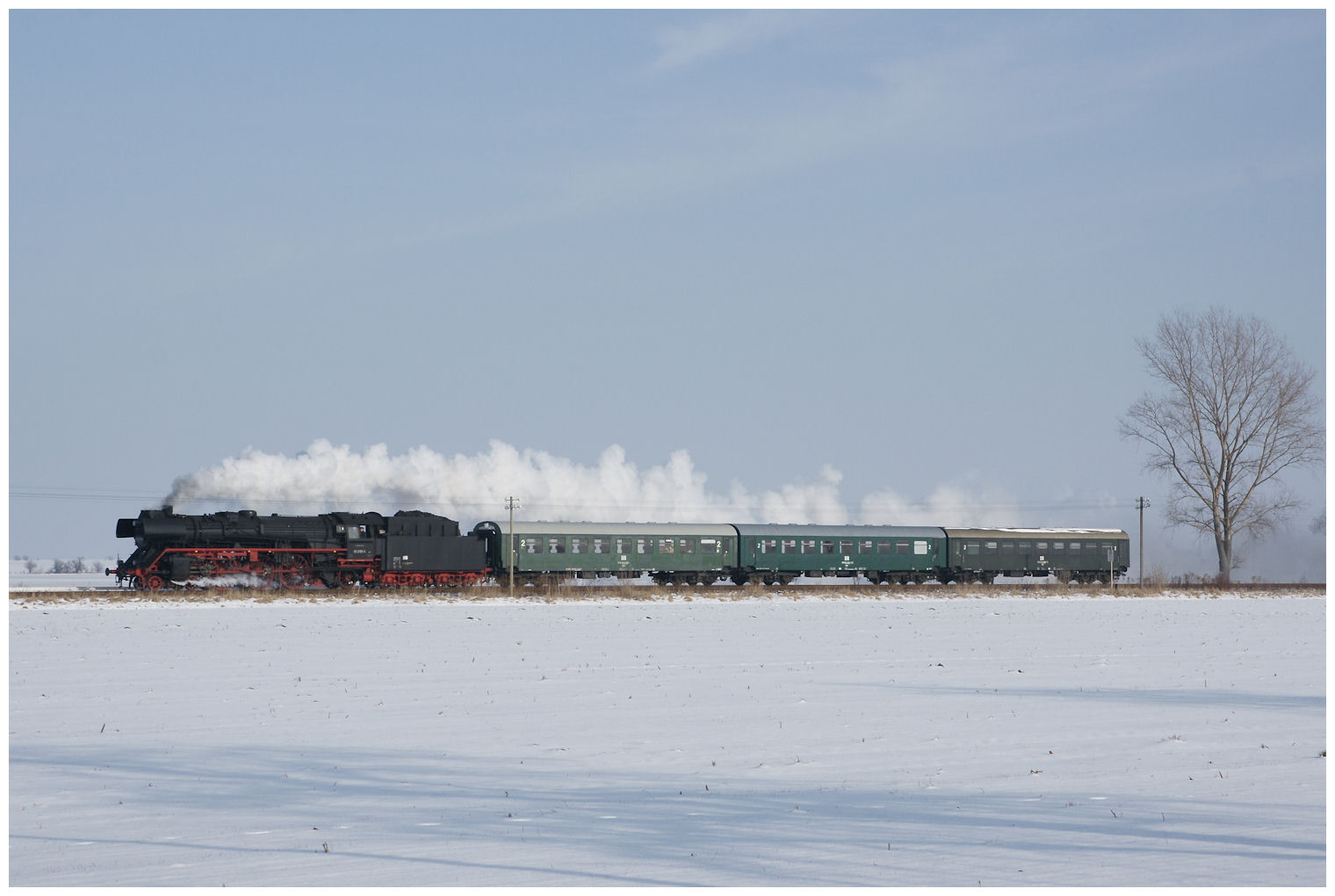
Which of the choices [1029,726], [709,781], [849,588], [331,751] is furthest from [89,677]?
[849,588]

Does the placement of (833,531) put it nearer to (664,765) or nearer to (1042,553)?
(1042,553)

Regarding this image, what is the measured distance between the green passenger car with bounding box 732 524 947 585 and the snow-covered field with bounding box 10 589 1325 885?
33.8 meters

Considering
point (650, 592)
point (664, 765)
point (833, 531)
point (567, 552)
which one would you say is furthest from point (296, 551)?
point (664, 765)

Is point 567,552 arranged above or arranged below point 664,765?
above

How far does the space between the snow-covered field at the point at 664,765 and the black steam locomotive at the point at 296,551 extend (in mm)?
23066

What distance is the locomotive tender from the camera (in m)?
50.9

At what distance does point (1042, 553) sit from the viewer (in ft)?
217

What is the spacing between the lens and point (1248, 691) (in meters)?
19.7

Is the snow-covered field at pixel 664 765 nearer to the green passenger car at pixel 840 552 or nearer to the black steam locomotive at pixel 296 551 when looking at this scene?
the black steam locomotive at pixel 296 551

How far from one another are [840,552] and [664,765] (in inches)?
1976

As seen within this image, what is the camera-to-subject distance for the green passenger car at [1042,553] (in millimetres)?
65000

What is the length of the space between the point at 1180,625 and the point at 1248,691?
60.2 feet

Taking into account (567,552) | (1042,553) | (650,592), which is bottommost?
(650,592)

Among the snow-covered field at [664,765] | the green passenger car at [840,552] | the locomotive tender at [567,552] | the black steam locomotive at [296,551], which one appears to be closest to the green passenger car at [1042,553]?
the locomotive tender at [567,552]
